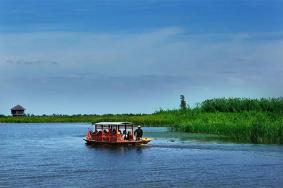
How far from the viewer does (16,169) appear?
3584 centimetres

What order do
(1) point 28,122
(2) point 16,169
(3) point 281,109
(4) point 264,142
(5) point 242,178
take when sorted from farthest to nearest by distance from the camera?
(1) point 28,122
(3) point 281,109
(4) point 264,142
(2) point 16,169
(5) point 242,178

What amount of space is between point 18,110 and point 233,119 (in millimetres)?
79070

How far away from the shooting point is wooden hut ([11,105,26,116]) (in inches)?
5276

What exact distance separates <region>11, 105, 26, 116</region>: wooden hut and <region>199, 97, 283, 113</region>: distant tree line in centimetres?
6189

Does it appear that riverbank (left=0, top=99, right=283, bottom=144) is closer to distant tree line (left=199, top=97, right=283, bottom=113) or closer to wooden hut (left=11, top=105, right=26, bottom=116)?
distant tree line (left=199, top=97, right=283, bottom=113)

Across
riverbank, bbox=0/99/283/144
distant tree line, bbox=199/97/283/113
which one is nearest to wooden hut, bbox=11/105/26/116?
riverbank, bbox=0/99/283/144

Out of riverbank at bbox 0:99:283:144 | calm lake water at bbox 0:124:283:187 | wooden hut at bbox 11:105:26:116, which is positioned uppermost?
wooden hut at bbox 11:105:26:116

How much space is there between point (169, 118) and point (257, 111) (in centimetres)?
1827

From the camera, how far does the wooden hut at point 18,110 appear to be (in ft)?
440

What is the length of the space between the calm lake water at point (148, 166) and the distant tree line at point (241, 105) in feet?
81.4

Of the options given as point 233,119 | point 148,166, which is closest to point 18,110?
point 233,119

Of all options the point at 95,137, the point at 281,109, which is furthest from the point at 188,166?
the point at 281,109

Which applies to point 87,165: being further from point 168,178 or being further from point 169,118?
point 169,118

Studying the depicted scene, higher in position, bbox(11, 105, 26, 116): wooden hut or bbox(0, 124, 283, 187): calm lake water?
bbox(11, 105, 26, 116): wooden hut
